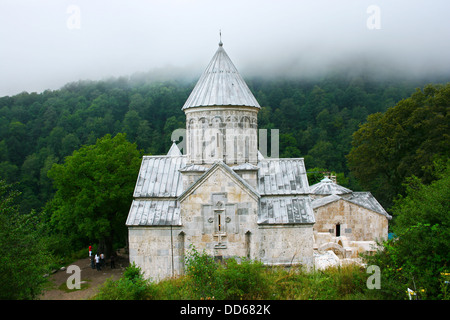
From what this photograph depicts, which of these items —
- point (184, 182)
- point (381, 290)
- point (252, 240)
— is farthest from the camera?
point (184, 182)

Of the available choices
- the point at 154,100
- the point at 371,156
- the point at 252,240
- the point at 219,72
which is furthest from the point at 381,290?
the point at 154,100

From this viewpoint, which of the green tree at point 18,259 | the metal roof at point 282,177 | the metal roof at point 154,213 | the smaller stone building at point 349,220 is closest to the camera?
the green tree at point 18,259

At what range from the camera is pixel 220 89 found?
1324cm

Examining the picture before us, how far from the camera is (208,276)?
816cm

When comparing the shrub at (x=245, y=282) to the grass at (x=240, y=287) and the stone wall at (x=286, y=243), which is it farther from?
the stone wall at (x=286, y=243)

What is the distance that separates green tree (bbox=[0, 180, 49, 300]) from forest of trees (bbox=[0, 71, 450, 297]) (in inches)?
6.9

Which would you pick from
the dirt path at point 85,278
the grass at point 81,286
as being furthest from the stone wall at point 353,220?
the grass at point 81,286

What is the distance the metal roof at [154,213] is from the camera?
12.4m

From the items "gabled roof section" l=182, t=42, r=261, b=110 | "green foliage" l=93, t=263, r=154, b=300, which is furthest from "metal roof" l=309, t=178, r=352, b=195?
"green foliage" l=93, t=263, r=154, b=300

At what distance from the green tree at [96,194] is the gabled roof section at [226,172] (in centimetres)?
768

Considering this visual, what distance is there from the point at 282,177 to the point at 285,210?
4.41 ft

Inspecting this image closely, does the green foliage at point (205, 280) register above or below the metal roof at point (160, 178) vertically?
below
